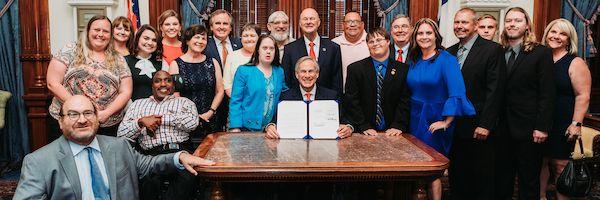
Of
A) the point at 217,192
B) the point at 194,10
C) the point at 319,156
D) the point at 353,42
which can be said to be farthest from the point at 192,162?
the point at 194,10

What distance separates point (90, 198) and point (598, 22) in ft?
20.8

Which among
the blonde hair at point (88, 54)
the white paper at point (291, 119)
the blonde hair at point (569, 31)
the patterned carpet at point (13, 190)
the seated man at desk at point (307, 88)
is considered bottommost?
the patterned carpet at point (13, 190)

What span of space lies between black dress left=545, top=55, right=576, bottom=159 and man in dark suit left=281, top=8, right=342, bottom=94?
165 centimetres

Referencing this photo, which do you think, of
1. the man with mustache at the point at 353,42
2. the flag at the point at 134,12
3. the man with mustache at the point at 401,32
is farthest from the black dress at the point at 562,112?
the flag at the point at 134,12

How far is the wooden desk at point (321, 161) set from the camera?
252 cm

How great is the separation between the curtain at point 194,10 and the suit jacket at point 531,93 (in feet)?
12.2

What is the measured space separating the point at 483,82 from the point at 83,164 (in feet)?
8.55

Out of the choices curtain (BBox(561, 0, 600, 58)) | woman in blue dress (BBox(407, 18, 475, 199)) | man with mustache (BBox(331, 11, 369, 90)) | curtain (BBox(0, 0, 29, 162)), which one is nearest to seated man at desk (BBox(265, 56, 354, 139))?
woman in blue dress (BBox(407, 18, 475, 199))

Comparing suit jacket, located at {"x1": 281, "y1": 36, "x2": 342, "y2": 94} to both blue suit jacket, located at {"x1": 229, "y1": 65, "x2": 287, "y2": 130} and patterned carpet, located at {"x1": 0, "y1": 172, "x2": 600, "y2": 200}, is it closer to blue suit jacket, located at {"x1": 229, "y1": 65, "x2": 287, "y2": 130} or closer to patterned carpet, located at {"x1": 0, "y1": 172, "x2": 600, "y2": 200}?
blue suit jacket, located at {"x1": 229, "y1": 65, "x2": 287, "y2": 130}

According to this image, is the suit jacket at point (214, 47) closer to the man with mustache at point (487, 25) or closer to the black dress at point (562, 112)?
the man with mustache at point (487, 25)

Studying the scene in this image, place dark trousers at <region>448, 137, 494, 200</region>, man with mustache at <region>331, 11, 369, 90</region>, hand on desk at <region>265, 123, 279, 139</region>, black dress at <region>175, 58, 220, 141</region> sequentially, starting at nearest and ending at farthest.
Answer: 1. hand on desk at <region>265, 123, 279, 139</region>
2. dark trousers at <region>448, 137, 494, 200</region>
3. black dress at <region>175, 58, 220, 141</region>
4. man with mustache at <region>331, 11, 369, 90</region>

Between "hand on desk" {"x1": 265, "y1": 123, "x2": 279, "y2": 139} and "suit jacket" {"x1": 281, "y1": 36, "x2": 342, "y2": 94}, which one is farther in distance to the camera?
"suit jacket" {"x1": 281, "y1": 36, "x2": 342, "y2": 94}

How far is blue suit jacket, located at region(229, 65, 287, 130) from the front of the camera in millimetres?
3885

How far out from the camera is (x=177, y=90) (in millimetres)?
4020
